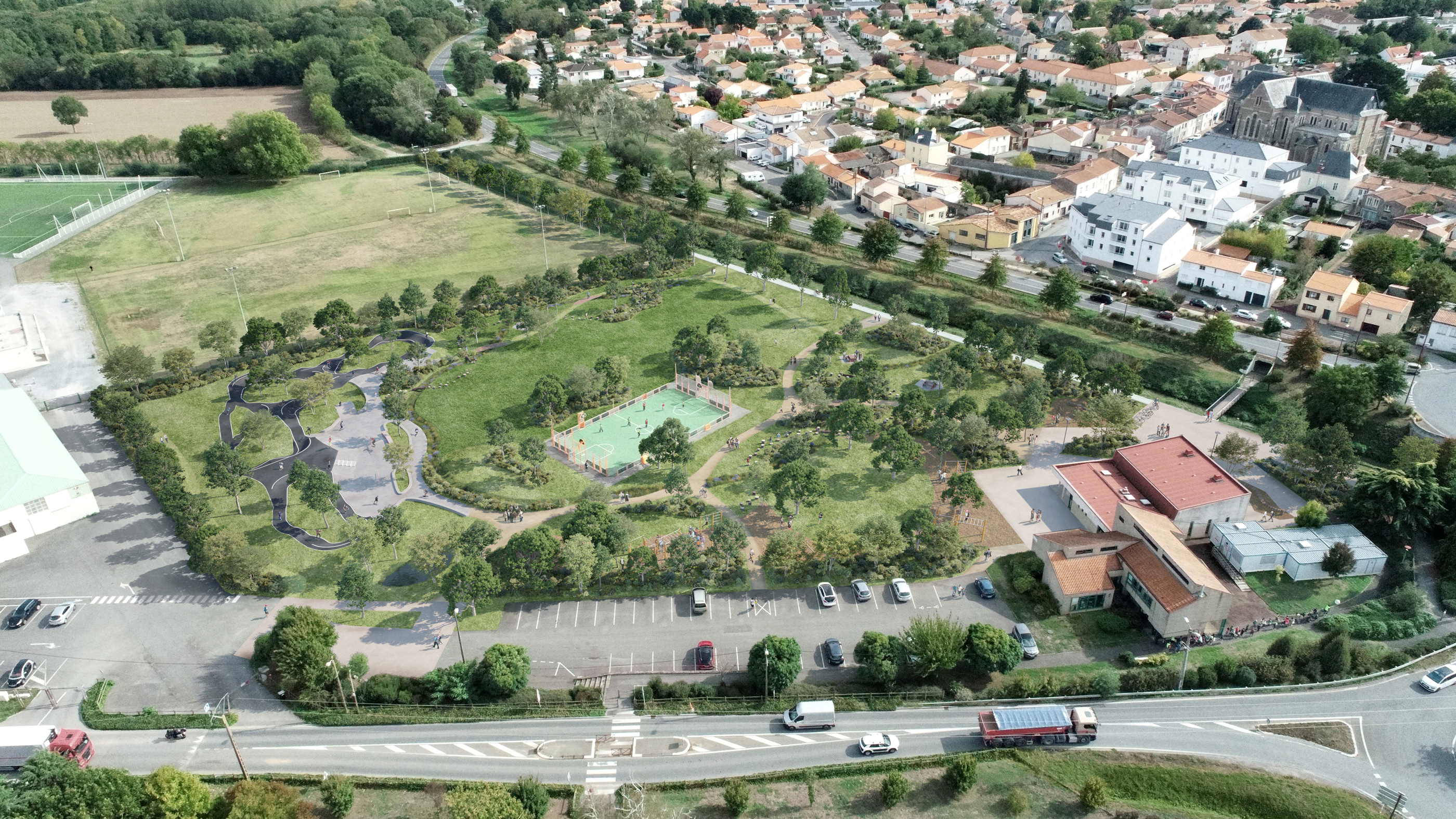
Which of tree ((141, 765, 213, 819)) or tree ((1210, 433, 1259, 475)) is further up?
tree ((141, 765, 213, 819))

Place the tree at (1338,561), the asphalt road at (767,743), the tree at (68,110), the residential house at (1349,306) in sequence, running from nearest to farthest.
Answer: the asphalt road at (767,743) < the tree at (1338,561) < the residential house at (1349,306) < the tree at (68,110)

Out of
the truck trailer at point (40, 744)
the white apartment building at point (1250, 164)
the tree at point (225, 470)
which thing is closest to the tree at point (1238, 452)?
the white apartment building at point (1250, 164)

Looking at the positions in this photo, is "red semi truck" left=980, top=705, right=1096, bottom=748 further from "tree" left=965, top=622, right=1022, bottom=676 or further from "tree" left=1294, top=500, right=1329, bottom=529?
"tree" left=1294, top=500, right=1329, bottom=529

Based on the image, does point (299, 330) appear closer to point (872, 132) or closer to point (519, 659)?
point (519, 659)

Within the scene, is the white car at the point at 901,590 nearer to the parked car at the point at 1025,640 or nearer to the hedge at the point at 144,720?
the parked car at the point at 1025,640

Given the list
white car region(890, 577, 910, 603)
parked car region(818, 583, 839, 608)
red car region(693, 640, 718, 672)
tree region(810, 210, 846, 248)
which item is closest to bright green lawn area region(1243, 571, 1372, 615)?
white car region(890, 577, 910, 603)
